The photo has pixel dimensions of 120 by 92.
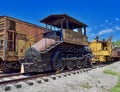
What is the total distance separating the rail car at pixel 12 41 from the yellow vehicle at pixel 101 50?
32.9 ft

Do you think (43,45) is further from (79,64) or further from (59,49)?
(79,64)

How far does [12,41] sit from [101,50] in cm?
1206

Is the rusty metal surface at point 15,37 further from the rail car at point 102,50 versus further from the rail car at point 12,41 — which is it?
the rail car at point 102,50

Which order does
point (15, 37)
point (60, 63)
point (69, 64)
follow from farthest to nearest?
point (15, 37) → point (69, 64) → point (60, 63)

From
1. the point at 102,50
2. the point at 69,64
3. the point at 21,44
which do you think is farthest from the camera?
the point at 102,50

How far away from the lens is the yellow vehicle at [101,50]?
69.4ft

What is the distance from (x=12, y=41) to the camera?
13.3m

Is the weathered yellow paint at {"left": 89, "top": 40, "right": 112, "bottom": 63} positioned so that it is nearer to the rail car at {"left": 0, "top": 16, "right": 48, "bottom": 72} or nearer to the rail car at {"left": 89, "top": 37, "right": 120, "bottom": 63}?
the rail car at {"left": 89, "top": 37, "right": 120, "bottom": 63}

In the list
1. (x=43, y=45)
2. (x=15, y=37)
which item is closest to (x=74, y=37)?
(x=43, y=45)

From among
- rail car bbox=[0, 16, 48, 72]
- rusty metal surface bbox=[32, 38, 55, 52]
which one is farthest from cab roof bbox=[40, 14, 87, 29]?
rusty metal surface bbox=[32, 38, 55, 52]

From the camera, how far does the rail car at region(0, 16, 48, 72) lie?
12828mm

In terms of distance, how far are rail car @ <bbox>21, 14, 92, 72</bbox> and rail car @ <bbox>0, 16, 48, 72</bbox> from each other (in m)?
1.77

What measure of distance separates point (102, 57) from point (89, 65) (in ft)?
17.3

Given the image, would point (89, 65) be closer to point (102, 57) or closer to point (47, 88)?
point (102, 57)
